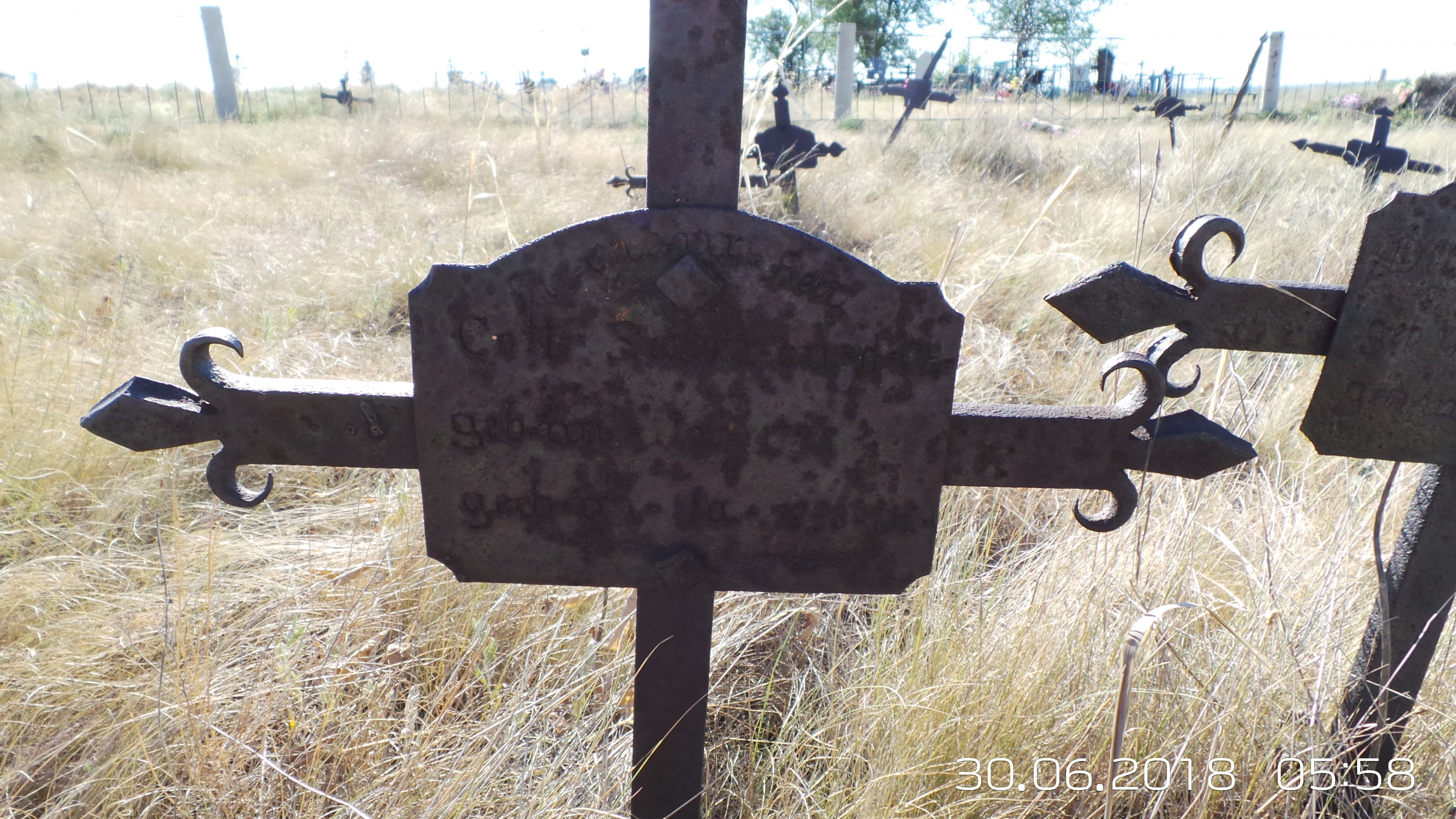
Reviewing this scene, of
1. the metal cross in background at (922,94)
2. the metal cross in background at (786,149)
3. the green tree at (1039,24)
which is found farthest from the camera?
the green tree at (1039,24)

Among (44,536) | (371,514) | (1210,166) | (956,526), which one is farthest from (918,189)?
(44,536)

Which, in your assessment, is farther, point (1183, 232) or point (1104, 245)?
point (1104, 245)

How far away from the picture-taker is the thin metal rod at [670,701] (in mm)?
1030

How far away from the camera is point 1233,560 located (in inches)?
72.6

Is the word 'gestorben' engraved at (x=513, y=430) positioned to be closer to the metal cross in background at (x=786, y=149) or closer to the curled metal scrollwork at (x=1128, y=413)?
the curled metal scrollwork at (x=1128, y=413)

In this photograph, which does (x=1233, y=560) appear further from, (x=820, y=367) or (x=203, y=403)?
(x=203, y=403)

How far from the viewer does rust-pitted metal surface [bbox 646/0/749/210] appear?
800 millimetres

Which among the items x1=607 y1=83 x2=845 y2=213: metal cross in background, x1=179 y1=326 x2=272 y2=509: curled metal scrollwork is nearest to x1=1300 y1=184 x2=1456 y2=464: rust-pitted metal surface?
x1=179 y1=326 x2=272 y2=509: curled metal scrollwork

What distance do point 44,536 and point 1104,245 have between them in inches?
161

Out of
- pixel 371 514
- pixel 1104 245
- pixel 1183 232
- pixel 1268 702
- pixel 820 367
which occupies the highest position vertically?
pixel 1183 232

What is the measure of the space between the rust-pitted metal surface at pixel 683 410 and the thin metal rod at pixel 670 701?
0.28 ft

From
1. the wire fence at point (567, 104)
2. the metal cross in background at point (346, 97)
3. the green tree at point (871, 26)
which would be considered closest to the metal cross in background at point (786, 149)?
the wire fence at point (567, 104)

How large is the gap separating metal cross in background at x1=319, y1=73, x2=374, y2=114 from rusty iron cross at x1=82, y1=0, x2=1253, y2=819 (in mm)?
14705
